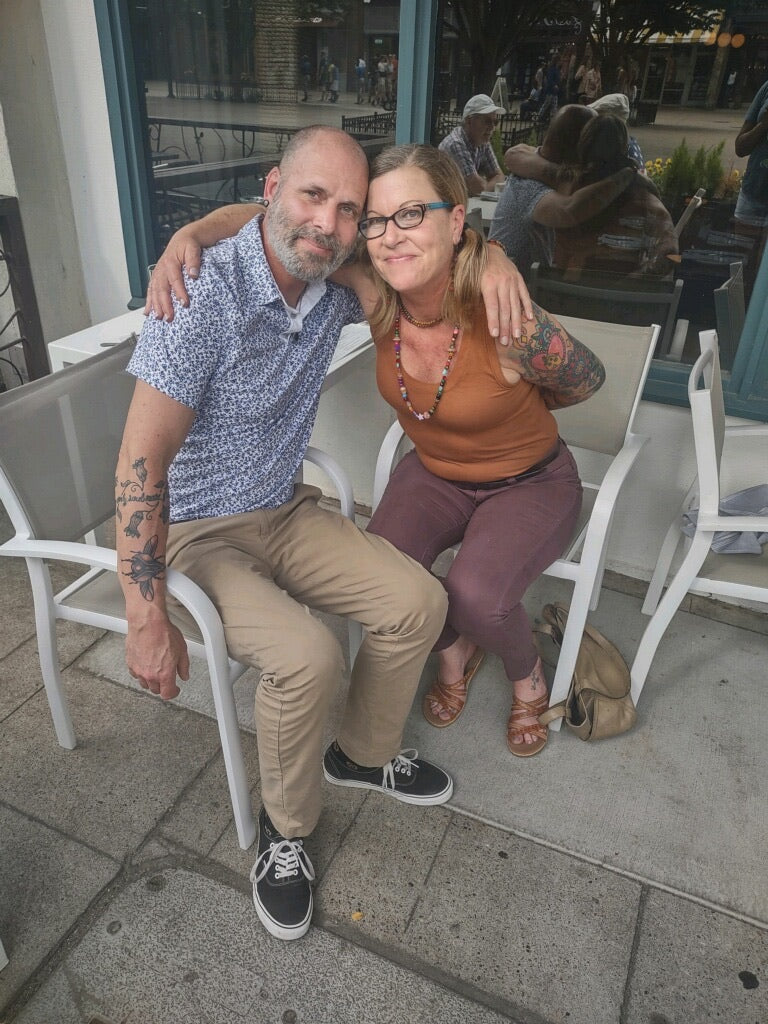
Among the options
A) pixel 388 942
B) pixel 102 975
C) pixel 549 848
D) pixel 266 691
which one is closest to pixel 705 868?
pixel 549 848

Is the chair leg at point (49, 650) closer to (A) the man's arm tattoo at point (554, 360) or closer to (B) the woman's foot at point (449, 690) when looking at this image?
(B) the woman's foot at point (449, 690)

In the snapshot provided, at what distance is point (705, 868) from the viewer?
70.2 inches

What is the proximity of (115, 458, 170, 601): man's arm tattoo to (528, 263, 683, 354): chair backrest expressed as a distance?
1.80 m

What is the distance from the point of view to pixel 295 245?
1.60 meters

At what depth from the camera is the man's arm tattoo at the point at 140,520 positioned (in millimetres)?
1509

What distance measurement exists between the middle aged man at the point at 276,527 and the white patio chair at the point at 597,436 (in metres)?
0.41

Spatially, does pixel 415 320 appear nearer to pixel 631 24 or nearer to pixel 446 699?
pixel 446 699

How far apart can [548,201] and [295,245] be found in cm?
142

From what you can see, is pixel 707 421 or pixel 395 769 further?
pixel 395 769

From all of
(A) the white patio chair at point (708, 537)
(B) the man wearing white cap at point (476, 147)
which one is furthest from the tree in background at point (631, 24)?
(A) the white patio chair at point (708, 537)

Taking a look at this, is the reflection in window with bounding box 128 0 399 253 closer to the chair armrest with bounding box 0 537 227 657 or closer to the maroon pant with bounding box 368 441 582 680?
the maroon pant with bounding box 368 441 582 680

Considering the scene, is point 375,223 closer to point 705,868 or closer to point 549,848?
point 549,848

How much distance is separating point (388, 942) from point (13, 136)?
3.33 m

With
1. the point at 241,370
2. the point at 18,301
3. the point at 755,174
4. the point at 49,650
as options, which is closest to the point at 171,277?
the point at 241,370
